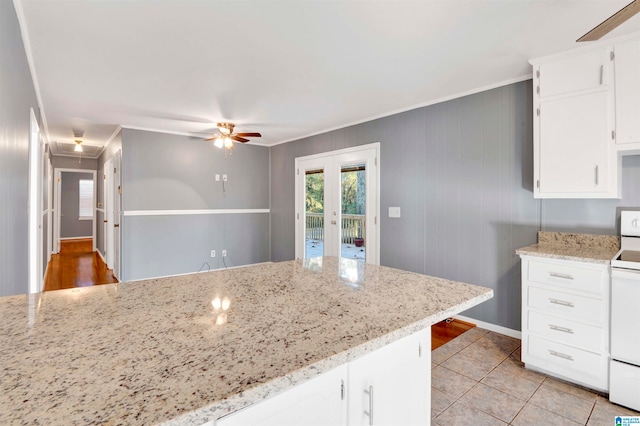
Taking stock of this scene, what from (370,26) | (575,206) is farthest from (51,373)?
(575,206)

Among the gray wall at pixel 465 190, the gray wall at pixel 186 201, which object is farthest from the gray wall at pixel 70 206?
the gray wall at pixel 465 190

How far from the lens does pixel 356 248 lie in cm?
462

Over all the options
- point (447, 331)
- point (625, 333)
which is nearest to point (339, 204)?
point (447, 331)

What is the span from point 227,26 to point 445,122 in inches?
95.8

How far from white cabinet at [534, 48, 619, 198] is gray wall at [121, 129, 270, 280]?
4.61 m

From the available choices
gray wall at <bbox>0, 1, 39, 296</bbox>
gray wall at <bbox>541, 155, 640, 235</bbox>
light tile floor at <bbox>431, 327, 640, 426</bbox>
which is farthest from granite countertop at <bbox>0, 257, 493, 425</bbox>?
gray wall at <bbox>541, 155, 640, 235</bbox>

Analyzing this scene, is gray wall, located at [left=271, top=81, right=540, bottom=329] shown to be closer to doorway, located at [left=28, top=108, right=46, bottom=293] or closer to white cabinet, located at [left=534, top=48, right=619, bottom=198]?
white cabinet, located at [left=534, top=48, right=619, bottom=198]

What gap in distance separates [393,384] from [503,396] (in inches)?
65.8

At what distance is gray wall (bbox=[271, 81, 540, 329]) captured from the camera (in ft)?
9.75

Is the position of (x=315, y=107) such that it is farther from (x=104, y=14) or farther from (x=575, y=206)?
(x=575, y=206)

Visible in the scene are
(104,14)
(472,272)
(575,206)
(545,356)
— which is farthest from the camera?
(472,272)

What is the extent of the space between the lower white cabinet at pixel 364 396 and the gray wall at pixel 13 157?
65.8 inches

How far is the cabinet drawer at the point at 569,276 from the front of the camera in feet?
6.84

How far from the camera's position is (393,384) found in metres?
0.96
